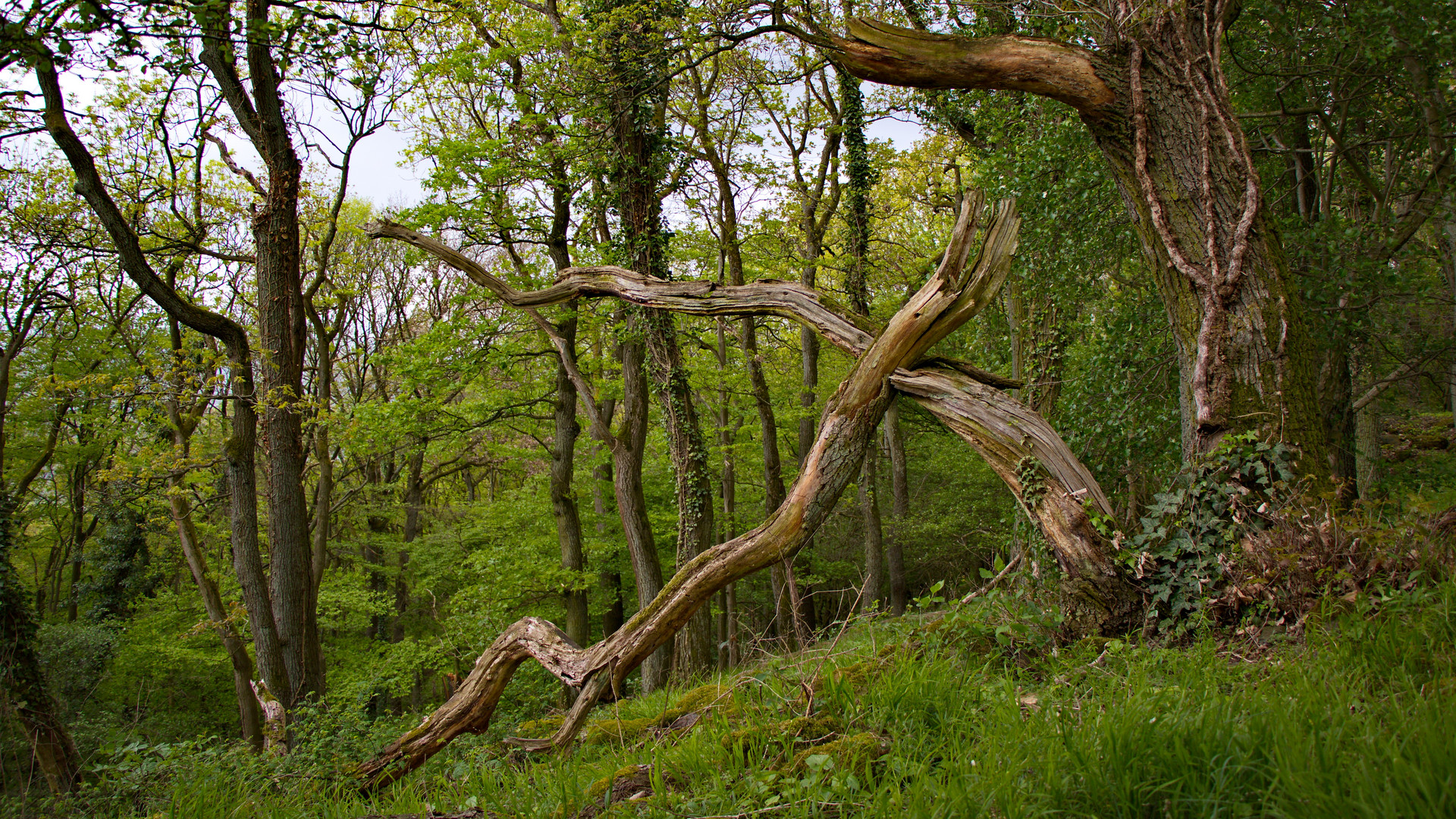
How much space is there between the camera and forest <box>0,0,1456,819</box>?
2688 millimetres

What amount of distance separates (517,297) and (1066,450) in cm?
513

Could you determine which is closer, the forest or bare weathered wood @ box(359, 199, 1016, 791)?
the forest

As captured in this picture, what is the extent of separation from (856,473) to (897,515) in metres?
12.0

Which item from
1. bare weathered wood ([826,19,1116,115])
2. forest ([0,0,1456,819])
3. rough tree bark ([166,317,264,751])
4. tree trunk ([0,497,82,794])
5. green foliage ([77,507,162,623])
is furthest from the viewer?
green foliage ([77,507,162,623])

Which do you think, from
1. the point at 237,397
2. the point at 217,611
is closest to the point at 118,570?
the point at 217,611

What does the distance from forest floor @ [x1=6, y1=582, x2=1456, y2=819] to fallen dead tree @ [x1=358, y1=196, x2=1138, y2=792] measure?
0.91 feet

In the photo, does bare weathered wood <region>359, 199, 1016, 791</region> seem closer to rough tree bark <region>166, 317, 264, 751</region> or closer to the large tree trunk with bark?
the large tree trunk with bark

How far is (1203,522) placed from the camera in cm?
362

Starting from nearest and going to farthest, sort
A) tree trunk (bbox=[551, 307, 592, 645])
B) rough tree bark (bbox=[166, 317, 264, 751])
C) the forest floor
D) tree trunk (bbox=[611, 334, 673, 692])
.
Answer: the forest floor, tree trunk (bbox=[611, 334, 673, 692]), rough tree bark (bbox=[166, 317, 264, 751]), tree trunk (bbox=[551, 307, 592, 645])

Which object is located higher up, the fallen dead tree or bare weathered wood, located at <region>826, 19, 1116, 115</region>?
bare weathered wood, located at <region>826, 19, 1116, 115</region>

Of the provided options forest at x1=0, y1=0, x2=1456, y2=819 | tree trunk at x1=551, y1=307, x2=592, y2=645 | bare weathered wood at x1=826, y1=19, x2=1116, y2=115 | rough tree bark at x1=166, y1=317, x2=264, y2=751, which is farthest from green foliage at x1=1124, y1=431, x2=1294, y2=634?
rough tree bark at x1=166, y1=317, x2=264, y2=751

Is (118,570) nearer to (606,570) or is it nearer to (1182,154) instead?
(606,570)

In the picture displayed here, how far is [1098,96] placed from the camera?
4191 millimetres

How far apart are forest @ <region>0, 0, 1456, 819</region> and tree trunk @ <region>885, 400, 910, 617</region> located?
1.11 ft
